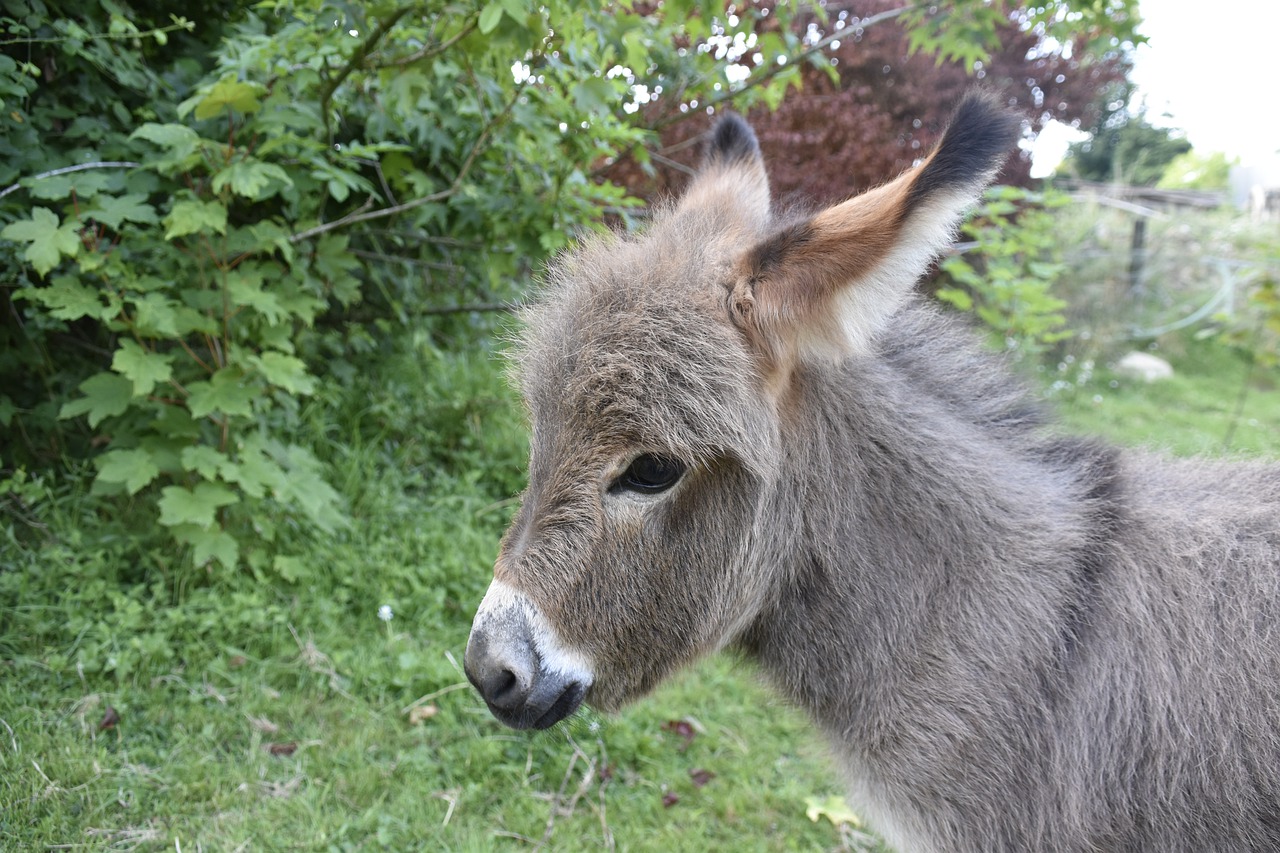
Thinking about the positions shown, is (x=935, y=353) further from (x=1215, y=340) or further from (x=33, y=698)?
(x=1215, y=340)

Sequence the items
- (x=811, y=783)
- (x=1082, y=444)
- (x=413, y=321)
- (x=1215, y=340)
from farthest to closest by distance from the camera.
Answer: 1. (x=1215, y=340)
2. (x=413, y=321)
3. (x=811, y=783)
4. (x=1082, y=444)

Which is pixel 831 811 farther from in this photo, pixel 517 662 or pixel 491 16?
pixel 491 16

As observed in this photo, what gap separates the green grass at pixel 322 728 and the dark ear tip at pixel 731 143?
192cm

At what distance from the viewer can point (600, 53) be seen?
12.6 ft

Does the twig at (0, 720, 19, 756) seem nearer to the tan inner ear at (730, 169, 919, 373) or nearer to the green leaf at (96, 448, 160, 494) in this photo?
the green leaf at (96, 448, 160, 494)

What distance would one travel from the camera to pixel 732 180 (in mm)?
2830

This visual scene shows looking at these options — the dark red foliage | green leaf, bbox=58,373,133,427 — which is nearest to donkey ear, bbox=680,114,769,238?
green leaf, bbox=58,373,133,427

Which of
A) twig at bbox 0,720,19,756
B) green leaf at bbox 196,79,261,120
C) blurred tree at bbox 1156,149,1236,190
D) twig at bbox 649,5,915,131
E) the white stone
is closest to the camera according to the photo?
twig at bbox 0,720,19,756

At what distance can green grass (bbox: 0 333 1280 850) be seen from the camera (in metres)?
2.81

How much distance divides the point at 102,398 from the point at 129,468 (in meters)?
0.35

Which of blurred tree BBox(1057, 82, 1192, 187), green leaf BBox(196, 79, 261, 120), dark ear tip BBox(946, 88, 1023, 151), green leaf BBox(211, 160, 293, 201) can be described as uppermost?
green leaf BBox(196, 79, 261, 120)

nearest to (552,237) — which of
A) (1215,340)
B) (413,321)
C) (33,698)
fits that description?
(413,321)

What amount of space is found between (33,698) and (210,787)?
782 mm

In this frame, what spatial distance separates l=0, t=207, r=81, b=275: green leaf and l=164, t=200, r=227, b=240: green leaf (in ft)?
1.05
